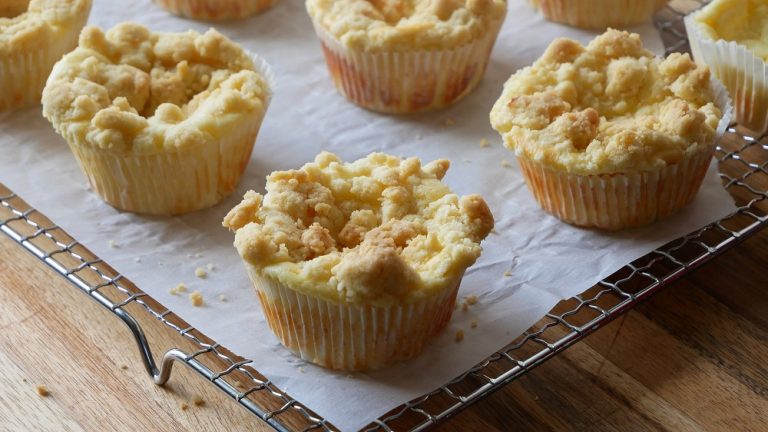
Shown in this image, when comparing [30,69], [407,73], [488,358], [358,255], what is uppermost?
[30,69]

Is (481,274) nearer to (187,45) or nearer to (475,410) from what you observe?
(475,410)

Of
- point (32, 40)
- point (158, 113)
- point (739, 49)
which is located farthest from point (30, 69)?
point (739, 49)

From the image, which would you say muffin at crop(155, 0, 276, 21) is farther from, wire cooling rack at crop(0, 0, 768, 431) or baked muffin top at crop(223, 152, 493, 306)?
baked muffin top at crop(223, 152, 493, 306)

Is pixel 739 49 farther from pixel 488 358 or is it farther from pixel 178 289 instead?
pixel 178 289

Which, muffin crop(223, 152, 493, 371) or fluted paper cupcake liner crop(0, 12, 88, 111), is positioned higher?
fluted paper cupcake liner crop(0, 12, 88, 111)

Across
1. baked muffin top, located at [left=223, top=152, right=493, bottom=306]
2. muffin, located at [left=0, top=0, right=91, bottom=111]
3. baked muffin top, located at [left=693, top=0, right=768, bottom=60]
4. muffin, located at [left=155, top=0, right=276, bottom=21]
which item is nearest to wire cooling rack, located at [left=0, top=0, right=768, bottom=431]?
baked muffin top, located at [left=223, top=152, right=493, bottom=306]

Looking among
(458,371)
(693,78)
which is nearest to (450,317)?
(458,371)
